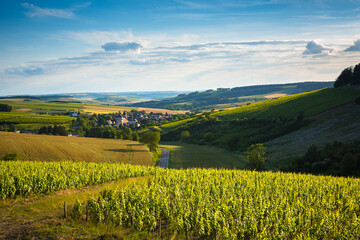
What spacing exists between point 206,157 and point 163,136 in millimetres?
70510

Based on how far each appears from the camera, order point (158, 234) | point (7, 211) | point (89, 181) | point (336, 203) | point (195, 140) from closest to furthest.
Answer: point (158, 234), point (7, 211), point (336, 203), point (89, 181), point (195, 140)

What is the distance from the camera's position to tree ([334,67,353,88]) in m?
132

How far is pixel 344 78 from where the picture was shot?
442 ft

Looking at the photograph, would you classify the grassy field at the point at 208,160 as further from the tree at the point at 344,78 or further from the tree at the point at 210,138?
the tree at the point at 344,78

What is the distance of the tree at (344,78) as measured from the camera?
434 ft

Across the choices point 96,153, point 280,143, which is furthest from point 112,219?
point 280,143

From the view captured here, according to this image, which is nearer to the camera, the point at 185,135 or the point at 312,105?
the point at 312,105

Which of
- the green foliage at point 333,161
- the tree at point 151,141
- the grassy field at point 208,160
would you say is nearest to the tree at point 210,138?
the grassy field at point 208,160

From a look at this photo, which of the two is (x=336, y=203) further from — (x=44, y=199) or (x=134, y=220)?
(x=44, y=199)

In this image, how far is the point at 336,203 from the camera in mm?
26562

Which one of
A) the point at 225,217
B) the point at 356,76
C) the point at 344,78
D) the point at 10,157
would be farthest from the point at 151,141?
the point at 344,78

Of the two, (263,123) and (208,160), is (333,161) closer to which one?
(208,160)

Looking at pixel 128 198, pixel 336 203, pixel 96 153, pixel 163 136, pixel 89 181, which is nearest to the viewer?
pixel 128 198

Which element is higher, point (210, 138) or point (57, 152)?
point (57, 152)
